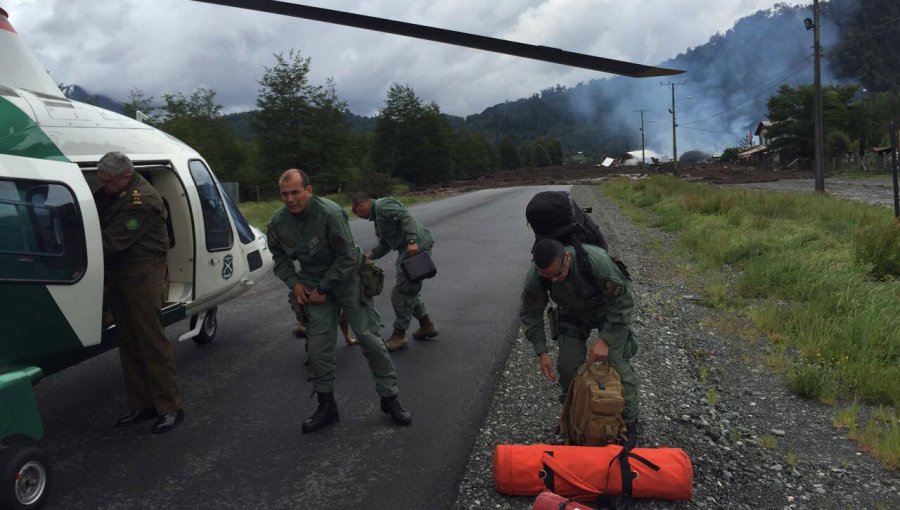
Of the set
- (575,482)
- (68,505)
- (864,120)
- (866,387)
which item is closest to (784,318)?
(866,387)

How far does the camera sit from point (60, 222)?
13.4 feet

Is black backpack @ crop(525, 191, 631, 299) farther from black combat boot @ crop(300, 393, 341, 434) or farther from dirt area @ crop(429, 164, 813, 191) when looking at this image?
dirt area @ crop(429, 164, 813, 191)

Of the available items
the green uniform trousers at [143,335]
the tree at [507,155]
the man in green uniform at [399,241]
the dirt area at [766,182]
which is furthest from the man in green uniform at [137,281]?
the tree at [507,155]

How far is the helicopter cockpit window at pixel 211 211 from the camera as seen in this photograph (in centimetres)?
599

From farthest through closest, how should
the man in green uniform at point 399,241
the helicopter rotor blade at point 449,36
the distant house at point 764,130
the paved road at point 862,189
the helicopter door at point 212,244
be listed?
the distant house at point 764,130 → the paved road at point 862,189 → the man in green uniform at point 399,241 → the helicopter door at point 212,244 → the helicopter rotor blade at point 449,36

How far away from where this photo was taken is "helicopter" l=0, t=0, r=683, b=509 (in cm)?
323

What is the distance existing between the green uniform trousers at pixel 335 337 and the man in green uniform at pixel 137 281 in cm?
108

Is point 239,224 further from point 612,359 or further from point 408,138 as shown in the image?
→ point 408,138

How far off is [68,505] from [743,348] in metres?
5.72

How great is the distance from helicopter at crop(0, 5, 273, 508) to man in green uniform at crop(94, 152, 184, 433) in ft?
0.51

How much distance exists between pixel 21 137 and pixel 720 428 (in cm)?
503

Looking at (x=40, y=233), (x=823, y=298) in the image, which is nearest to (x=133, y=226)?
(x=40, y=233)

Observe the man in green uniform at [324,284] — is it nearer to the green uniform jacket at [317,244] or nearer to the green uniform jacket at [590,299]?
the green uniform jacket at [317,244]

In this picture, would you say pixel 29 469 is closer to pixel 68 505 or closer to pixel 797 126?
pixel 68 505
